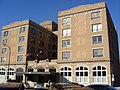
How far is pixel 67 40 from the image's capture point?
5116cm

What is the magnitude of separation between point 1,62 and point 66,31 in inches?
1029

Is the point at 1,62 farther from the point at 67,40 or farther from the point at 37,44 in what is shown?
the point at 67,40

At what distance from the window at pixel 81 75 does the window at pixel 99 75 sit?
208 centimetres

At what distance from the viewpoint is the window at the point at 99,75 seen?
143 ft

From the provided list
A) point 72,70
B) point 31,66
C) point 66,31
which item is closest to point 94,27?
point 66,31

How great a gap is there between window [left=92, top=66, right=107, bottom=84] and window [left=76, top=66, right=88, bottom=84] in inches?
81.8

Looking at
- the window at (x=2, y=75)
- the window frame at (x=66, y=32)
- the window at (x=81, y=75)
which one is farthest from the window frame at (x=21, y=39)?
the window at (x=81, y=75)

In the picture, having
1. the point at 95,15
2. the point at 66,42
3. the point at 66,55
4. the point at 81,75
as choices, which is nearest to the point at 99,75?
the point at 81,75

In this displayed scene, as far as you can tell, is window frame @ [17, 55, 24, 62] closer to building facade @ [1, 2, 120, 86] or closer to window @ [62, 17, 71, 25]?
building facade @ [1, 2, 120, 86]

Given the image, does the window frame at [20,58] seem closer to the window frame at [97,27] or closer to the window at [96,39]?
the window at [96,39]

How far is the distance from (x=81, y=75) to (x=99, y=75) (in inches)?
185

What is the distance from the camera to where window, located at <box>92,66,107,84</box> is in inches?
1713

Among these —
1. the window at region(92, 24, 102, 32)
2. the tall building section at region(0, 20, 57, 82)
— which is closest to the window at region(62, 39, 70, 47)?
the window at region(92, 24, 102, 32)

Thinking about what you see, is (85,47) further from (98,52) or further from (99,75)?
(99,75)
